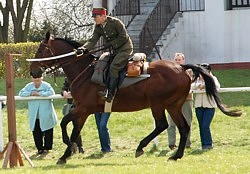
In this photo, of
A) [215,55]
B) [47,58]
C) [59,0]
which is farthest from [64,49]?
[59,0]

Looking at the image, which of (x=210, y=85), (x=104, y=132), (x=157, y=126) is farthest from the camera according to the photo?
(x=104, y=132)

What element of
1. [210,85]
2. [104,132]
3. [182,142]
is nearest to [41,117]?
[104,132]

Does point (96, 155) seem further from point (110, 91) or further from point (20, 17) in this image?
point (20, 17)

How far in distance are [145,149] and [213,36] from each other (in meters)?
13.1

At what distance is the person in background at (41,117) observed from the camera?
65.2 ft

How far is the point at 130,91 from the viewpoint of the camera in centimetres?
1669

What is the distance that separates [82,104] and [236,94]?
33.9 ft

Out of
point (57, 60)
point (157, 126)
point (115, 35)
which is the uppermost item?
point (115, 35)

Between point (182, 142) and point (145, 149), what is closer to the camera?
point (182, 142)

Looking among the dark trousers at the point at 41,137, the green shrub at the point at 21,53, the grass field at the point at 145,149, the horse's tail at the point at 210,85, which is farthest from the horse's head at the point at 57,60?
the green shrub at the point at 21,53

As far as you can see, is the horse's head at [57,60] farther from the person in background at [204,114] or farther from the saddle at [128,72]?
the person in background at [204,114]

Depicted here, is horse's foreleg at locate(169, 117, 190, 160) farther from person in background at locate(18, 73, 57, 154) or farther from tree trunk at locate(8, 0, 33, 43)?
tree trunk at locate(8, 0, 33, 43)

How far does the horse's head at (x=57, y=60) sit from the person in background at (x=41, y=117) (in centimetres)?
292

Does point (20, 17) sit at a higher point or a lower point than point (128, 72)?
higher
